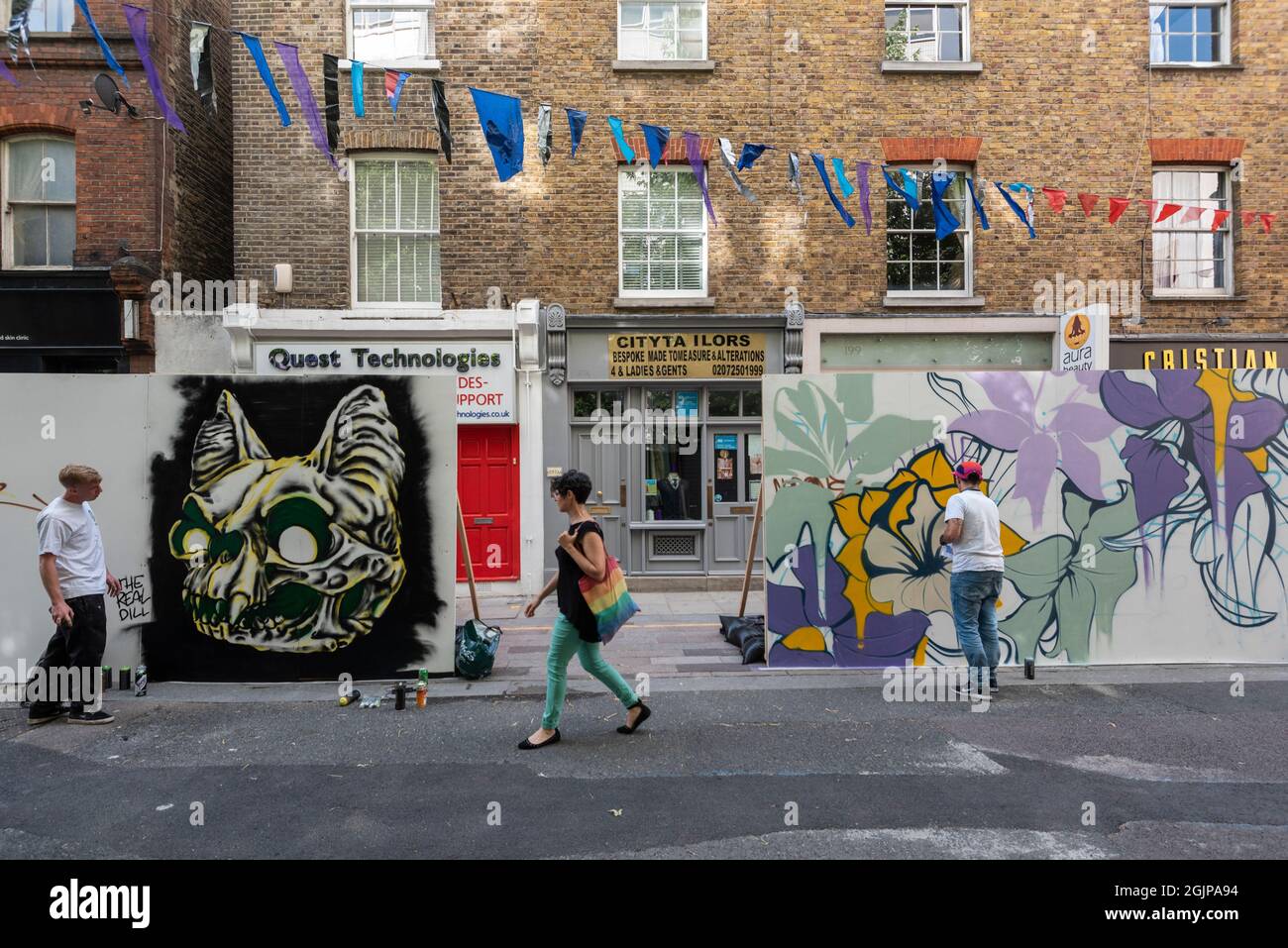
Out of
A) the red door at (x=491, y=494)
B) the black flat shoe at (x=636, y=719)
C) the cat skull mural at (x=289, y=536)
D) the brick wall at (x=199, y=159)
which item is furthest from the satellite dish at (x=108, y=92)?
the black flat shoe at (x=636, y=719)

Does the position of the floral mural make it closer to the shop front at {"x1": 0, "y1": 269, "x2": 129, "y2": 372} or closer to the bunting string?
the bunting string

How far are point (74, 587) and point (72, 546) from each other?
0.31 m

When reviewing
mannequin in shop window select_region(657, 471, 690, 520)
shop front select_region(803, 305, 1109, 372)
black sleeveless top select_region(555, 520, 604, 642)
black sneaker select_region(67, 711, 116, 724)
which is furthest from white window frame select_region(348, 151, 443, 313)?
black sleeveless top select_region(555, 520, 604, 642)

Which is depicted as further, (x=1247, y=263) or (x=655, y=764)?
(x=1247, y=263)

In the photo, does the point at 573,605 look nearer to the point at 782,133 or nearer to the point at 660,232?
the point at 660,232

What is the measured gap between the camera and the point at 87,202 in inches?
444

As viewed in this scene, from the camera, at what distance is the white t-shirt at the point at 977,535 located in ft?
21.4

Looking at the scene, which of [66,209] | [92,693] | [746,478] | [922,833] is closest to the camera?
[922,833]

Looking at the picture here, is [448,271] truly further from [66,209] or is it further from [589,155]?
[66,209]

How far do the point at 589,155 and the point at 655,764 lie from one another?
945cm

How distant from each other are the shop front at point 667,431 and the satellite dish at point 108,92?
670 cm

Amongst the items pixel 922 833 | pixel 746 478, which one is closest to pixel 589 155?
pixel 746 478

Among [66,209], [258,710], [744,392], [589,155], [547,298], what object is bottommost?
[258,710]

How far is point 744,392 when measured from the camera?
40.1 ft
